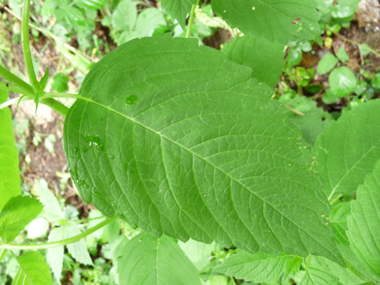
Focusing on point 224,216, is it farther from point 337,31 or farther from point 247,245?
point 337,31

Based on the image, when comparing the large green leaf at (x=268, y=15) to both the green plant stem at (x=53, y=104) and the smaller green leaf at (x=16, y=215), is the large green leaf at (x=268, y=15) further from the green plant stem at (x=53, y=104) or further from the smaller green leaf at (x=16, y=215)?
the smaller green leaf at (x=16, y=215)

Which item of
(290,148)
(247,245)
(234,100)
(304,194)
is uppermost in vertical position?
(234,100)

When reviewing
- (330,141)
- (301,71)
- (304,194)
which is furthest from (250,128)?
(301,71)

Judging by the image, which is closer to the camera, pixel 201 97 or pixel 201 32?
pixel 201 97

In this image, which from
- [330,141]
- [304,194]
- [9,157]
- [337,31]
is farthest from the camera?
[337,31]

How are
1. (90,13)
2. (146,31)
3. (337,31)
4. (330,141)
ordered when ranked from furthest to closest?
1. (90,13)
2. (146,31)
3. (337,31)
4. (330,141)

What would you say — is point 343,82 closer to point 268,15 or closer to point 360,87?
point 360,87

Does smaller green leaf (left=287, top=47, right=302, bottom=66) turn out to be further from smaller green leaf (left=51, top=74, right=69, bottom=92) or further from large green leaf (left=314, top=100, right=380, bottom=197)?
smaller green leaf (left=51, top=74, right=69, bottom=92)
